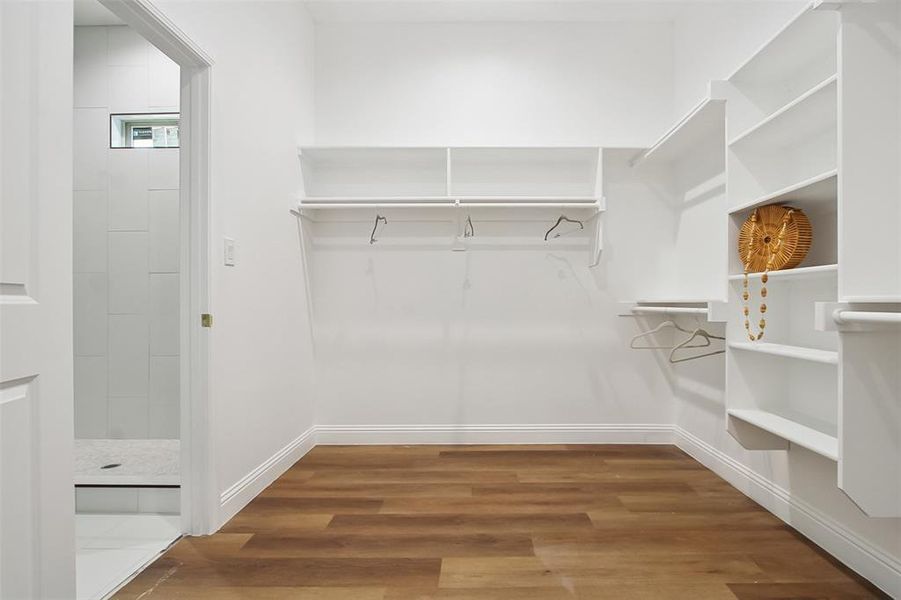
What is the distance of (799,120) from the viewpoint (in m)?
1.77

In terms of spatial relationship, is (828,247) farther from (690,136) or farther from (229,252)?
(229,252)

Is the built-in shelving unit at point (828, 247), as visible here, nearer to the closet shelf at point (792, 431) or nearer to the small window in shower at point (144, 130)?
the closet shelf at point (792, 431)

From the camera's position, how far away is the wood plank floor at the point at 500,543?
1.60m

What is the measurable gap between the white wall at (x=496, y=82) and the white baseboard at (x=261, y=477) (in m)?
1.99

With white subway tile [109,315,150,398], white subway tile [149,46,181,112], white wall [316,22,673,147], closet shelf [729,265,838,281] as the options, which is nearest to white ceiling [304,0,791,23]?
white wall [316,22,673,147]

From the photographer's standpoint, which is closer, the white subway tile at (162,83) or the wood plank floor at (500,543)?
the wood plank floor at (500,543)

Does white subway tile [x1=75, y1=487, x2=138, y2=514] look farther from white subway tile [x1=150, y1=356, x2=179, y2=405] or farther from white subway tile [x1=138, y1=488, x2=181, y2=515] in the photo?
white subway tile [x1=150, y1=356, x2=179, y2=405]

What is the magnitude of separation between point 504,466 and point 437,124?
223 centimetres

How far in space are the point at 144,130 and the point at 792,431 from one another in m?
3.91

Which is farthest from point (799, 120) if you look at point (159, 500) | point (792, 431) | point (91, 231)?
point (91, 231)

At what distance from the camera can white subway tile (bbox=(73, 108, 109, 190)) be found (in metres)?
3.15

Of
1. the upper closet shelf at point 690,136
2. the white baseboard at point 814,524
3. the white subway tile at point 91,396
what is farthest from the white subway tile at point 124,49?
the white baseboard at point 814,524

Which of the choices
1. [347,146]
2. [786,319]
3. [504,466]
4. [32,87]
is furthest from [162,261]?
[786,319]

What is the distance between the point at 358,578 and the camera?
166cm
